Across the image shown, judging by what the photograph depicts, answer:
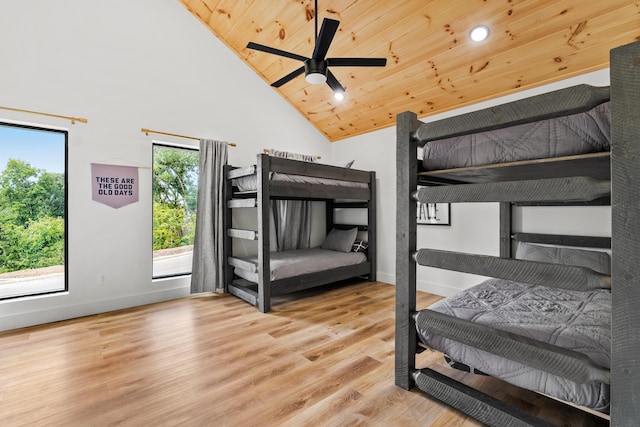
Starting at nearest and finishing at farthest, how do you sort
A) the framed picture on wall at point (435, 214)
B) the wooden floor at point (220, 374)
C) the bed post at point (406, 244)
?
the wooden floor at point (220, 374), the bed post at point (406, 244), the framed picture on wall at point (435, 214)

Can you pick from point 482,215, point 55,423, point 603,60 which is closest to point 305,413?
point 55,423

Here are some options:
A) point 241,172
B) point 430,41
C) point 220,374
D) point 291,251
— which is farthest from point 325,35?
point 291,251

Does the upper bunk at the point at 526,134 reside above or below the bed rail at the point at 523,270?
above

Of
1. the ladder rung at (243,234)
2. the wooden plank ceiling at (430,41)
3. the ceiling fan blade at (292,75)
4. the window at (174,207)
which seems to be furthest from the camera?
the window at (174,207)

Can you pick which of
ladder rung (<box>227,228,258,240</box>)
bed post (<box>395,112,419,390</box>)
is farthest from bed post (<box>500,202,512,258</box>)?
ladder rung (<box>227,228,258,240</box>)

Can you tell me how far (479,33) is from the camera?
2.56 m

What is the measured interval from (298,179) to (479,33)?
2.18 meters

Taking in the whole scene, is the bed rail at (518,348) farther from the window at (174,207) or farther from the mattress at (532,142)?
the window at (174,207)

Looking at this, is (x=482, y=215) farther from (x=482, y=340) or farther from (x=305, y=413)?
(x=305, y=413)

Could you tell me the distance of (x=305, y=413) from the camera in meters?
1.53

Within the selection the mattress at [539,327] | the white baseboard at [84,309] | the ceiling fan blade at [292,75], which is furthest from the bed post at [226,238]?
the mattress at [539,327]

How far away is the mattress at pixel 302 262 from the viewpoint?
325cm

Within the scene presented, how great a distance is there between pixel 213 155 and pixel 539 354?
3.53 meters

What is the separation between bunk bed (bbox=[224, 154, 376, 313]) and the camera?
3.08 metres
